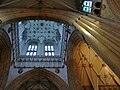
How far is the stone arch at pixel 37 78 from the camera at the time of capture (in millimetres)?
12742

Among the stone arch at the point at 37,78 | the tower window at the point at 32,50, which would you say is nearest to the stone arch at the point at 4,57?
the stone arch at the point at 37,78

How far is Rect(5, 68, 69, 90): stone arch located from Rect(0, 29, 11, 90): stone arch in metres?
1.13

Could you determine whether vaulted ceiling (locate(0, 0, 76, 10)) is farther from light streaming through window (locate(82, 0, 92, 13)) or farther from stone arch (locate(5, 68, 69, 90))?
stone arch (locate(5, 68, 69, 90))

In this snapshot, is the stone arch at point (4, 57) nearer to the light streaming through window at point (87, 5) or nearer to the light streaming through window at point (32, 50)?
the light streaming through window at point (32, 50)

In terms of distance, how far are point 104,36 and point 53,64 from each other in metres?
9.35

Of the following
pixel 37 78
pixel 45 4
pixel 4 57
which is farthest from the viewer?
pixel 37 78

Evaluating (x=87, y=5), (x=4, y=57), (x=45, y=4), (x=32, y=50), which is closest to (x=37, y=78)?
A: (x=32, y=50)

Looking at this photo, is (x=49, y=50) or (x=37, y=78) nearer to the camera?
(x=37, y=78)

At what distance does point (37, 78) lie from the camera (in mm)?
14375

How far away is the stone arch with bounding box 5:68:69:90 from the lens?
1274 cm

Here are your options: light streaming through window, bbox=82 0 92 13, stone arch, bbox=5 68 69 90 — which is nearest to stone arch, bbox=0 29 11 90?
stone arch, bbox=5 68 69 90

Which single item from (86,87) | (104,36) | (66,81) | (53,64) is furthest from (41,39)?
(104,36)

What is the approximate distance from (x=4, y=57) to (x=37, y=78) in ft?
11.7

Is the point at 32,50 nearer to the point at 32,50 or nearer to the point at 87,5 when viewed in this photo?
the point at 32,50
